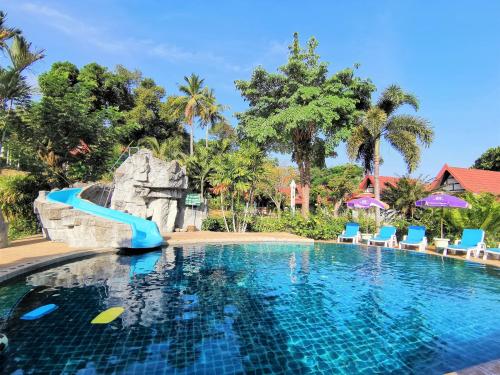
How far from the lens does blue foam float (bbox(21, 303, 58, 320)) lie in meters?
5.03

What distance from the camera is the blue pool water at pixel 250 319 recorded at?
153 inches

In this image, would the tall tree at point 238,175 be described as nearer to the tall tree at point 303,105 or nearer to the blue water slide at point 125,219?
the tall tree at point 303,105

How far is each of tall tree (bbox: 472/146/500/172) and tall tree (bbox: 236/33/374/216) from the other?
28371 millimetres

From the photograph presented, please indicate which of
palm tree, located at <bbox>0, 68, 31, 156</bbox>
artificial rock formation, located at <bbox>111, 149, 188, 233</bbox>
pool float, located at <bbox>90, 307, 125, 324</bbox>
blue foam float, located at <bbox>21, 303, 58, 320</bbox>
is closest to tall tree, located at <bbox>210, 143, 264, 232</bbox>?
artificial rock formation, located at <bbox>111, 149, 188, 233</bbox>

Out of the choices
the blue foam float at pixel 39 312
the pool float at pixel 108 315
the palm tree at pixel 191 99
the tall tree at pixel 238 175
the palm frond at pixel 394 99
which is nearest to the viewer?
the pool float at pixel 108 315

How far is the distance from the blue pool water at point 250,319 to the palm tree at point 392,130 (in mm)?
10105

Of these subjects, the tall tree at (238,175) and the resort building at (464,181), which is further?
the resort building at (464,181)

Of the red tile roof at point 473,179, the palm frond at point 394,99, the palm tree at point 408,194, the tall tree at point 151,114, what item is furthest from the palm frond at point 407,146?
the tall tree at point 151,114

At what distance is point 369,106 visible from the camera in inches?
749

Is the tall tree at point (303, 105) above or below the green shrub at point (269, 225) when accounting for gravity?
above

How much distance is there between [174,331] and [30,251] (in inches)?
293

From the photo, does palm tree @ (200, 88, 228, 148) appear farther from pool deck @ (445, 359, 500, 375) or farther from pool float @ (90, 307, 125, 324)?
pool deck @ (445, 359, 500, 375)

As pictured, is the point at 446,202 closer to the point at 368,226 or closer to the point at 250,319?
the point at 368,226

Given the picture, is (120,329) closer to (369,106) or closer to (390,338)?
(390,338)
